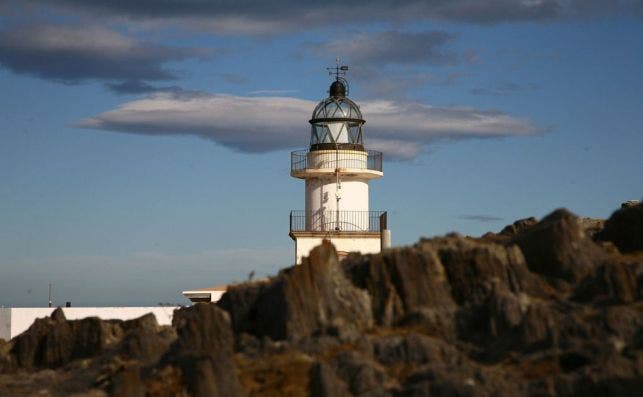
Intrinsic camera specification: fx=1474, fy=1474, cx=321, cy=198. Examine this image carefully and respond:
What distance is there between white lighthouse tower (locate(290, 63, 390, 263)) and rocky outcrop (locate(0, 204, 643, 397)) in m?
22.8

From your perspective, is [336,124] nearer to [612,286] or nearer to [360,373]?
[612,286]

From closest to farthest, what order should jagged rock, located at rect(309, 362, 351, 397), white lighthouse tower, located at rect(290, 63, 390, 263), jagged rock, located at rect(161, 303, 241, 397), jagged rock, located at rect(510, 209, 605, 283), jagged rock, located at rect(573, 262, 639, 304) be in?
jagged rock, located at rect(309, 362, 351, 397) < jagged rock, located at rect(161, 303, 241, 397) < jagged rock, located at rect(573, 262, 639, 304) < jagged rock, located at rect(510, 209, 605, 283) < white lighthouse tower, located at rect(290, 63, 390, 263)

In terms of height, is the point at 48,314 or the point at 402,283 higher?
the point at 48,314

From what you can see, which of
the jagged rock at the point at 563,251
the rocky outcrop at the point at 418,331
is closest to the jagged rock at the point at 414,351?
the rocky outcrop at the point at 418,331

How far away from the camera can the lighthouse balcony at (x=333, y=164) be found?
62.8 meters

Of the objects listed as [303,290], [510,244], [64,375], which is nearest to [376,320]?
[303,290]

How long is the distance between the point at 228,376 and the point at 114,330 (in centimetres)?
1344

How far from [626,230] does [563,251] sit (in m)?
3.86

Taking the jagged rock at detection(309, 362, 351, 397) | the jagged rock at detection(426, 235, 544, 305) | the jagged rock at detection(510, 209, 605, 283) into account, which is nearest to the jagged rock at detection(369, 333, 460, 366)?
the jagged rock at detection(309, 362, 351, 397)

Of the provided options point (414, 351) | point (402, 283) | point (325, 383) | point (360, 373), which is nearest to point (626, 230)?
point (402, 283)

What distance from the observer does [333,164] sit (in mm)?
62906

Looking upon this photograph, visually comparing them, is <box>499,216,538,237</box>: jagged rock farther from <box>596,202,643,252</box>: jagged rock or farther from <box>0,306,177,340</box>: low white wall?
<box>0,306,177,340</box>: low white wall

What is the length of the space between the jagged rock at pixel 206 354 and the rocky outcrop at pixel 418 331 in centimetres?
3

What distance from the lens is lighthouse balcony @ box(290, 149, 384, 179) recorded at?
62.8 meters
